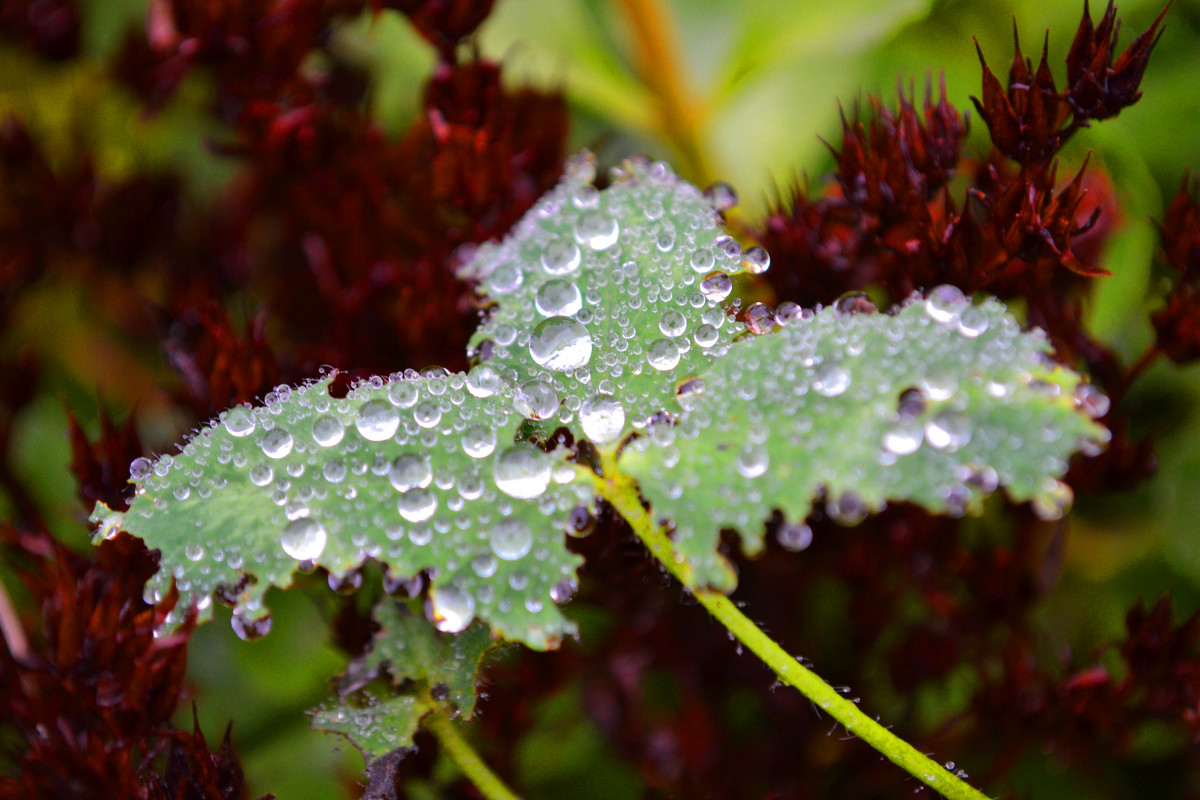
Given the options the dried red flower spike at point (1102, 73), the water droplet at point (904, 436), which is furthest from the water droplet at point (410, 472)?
the dried red flower spike at point (1102, 73)

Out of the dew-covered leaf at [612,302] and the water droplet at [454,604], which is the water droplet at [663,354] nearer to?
the dew-covered leaf at [612,302]

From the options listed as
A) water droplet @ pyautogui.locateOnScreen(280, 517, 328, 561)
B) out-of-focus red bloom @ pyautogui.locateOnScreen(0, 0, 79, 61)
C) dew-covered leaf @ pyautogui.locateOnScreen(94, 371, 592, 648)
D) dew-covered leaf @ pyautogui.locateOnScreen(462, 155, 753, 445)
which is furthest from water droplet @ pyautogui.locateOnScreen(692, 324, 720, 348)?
out-of-focus red bloom @ pyautogui.locateOnScreen(0, 0, 79, 61)

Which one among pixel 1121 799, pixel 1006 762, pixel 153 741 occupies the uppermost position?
pixel 153 741

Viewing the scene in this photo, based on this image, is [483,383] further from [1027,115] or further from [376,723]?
[1027,115]

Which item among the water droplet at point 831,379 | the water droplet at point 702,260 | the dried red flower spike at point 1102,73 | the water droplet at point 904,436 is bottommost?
the water droplet at point 904,436

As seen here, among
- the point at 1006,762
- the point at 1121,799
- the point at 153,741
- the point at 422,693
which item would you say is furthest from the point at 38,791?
the point at 1121,799

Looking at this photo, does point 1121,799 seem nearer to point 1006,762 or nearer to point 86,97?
point 1006,762
